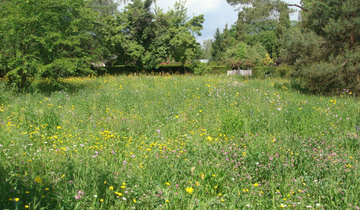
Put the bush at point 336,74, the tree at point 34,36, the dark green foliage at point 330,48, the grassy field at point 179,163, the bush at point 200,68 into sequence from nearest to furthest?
the grassy field at point 179,163 < the tree at point 34,36 < the bush at point 336,74 < the dark green foliage at point 330,48 < the bush at point 200,68

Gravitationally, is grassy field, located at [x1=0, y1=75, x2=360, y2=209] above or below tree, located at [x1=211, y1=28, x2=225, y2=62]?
below

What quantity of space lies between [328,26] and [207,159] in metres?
9.84

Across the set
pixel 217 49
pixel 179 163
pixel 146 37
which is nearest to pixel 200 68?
pixel 146 37

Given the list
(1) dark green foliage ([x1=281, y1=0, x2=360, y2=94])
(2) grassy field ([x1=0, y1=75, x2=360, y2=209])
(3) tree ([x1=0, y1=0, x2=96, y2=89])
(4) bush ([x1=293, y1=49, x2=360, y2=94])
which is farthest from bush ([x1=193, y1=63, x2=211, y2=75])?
(2) grassy field ([x1=0, y1=75, x2=360, y2=209])

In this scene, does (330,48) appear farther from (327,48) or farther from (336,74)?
(336,74)

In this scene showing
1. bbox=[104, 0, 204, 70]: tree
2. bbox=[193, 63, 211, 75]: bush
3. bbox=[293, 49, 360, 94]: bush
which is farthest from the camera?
bbox=[193, 63, 211, 75]: bush

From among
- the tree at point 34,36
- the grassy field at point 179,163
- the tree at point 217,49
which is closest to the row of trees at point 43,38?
the tree at point 34,36

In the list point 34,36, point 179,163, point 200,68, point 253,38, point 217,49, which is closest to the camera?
point 179,163

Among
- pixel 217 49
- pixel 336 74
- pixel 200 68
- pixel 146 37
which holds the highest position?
pixel 217 49

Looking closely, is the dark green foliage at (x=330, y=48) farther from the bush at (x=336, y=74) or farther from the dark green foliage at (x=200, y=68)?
the dark green foliage at (x=200, y=68)

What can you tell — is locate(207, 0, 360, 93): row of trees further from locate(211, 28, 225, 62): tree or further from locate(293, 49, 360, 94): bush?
locate(211, 28, 225, 62): tree

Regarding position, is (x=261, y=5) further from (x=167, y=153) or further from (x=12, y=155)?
(x=12, y=155)

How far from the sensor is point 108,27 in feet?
75.4

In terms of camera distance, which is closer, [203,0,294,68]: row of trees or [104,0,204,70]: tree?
[203,0,294,68]: row of trees
